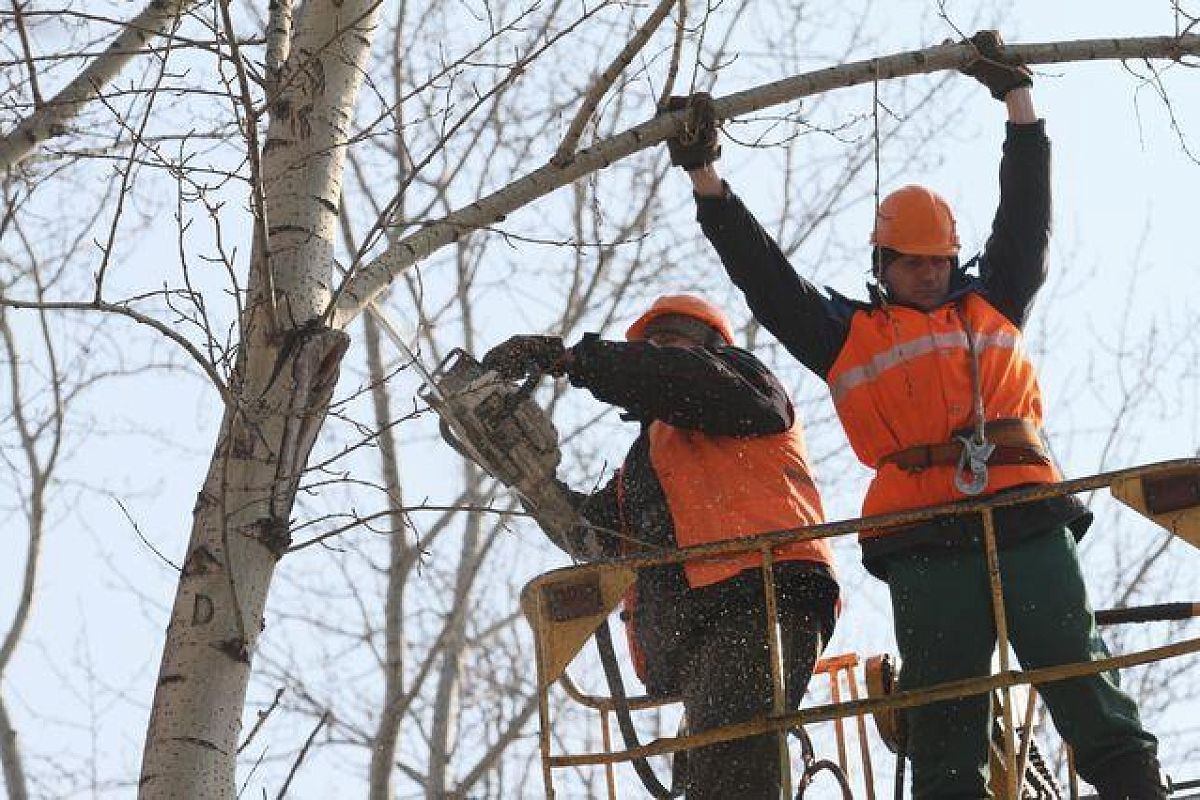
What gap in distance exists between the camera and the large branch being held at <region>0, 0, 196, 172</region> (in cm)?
536

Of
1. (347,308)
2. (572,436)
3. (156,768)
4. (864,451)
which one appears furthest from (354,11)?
(572,436)

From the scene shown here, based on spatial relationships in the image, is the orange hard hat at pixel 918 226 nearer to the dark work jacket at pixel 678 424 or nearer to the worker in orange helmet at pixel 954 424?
the worker in orange helmet at pixel 954 424

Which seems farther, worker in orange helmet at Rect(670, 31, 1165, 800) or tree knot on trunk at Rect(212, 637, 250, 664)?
worker in orange helmet at Rect(670, 31, 1165, 800)

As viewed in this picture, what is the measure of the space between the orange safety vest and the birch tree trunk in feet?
3.94

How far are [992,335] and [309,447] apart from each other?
159 cm

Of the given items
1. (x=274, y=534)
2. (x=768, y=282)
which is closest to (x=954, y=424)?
(x=768, y=282)

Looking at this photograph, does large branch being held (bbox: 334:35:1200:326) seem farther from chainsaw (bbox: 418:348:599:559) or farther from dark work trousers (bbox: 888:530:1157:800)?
dark work trousers (bbox: 888:530:1157:800)

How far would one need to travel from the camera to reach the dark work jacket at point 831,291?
5148mm

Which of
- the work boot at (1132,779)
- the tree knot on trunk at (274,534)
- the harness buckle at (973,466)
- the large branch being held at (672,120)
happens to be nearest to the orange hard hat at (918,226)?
the large branch being held at (672,120)

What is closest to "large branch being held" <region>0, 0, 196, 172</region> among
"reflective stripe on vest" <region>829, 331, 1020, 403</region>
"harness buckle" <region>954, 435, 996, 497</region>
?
"reflective stripe on vest" <region>829, 331, 1020, 403</region>

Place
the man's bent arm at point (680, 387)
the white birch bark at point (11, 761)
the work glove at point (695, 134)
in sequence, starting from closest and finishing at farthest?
the man's bent arm at point (680, 387) < the work glove at point (695, 134) < the white birch bark at point (11, 761)

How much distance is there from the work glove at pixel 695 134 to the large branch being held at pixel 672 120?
0.09 feet

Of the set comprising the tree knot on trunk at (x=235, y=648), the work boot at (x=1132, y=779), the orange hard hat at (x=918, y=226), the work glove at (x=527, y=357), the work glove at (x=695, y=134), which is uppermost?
the work glove at (x=695, y=134)

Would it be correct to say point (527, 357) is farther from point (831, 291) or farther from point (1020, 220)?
point (1020, 220)
